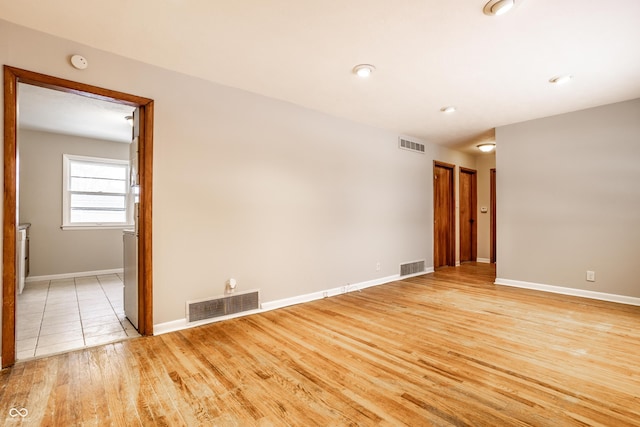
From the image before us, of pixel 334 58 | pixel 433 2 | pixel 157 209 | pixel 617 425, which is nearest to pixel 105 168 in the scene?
pixel 157 209

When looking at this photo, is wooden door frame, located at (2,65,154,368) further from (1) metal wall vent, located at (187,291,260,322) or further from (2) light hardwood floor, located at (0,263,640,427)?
(1) metal wall vent, located at (187,291,260,322)

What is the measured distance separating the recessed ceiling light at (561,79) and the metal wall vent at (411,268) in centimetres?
334

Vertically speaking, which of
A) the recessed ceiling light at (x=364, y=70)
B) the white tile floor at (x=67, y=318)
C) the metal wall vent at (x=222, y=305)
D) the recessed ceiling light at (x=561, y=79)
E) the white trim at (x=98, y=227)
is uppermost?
the recessed ceiling light at (x=561, y=79)

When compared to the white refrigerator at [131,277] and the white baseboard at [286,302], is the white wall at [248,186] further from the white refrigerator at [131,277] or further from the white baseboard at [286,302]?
the white refrigerator at [131,277]

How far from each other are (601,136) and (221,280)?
5273mm

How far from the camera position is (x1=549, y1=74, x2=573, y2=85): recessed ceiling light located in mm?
3164

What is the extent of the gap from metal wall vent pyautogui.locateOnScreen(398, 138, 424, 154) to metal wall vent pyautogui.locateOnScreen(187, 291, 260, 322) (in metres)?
3.60

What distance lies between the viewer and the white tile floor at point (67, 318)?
2.63 m

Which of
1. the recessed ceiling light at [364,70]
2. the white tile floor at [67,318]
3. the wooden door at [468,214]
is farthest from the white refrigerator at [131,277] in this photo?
the wooden door at [468,214]

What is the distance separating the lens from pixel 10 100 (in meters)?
2.24

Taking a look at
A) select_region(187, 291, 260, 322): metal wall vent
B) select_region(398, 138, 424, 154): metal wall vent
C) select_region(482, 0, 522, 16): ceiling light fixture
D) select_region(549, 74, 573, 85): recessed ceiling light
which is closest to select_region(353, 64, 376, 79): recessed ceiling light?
select_region(482, 0, 522, 16): ceiling light fixture

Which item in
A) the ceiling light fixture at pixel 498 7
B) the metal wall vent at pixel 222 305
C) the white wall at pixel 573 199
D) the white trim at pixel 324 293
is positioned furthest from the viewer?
the white wall at pixel 573 199

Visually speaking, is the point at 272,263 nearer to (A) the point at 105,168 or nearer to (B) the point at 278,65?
(B) the point at 278,65

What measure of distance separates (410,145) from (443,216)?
1.92 meters
